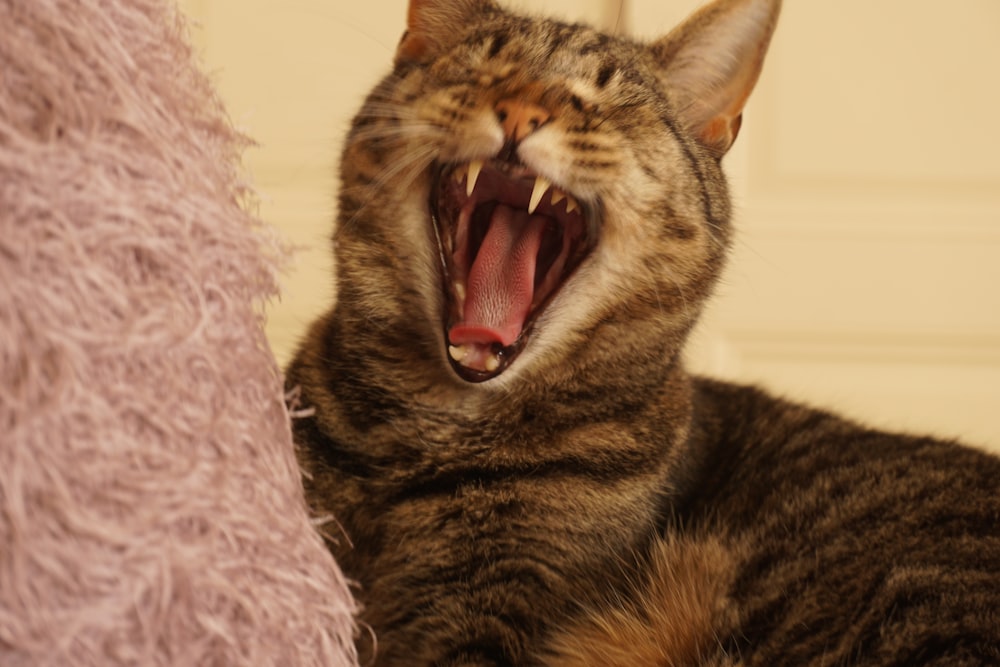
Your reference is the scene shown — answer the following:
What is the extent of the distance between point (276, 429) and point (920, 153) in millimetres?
1964

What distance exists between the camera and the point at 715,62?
1151 mm

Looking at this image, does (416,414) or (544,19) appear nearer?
(416,414)

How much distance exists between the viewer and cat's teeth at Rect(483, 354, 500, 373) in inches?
38.9

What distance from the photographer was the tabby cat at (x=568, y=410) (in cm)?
91

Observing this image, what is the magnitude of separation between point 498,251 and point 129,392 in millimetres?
613

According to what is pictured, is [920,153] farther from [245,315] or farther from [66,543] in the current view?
[66,543]

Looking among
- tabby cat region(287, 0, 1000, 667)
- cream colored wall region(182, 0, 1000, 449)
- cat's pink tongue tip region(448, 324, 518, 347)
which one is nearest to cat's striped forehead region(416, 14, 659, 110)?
tabby cat region(287, 0, 1000, 667)

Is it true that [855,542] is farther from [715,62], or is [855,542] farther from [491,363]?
[715,62]

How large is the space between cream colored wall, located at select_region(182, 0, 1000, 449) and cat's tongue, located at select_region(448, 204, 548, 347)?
112cm

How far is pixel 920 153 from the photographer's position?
216 centimetres

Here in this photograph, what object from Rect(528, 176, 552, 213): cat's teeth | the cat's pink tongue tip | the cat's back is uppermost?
Rect(528, 176, 552, 213): cat's teeth

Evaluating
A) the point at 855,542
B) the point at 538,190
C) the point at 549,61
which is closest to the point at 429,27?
the point at 549,61

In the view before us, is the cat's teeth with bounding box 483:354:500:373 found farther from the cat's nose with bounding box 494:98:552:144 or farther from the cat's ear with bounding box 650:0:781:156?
the cat's ear with bounding box 650:0:781:156

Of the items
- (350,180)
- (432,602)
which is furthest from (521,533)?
(350,180)
